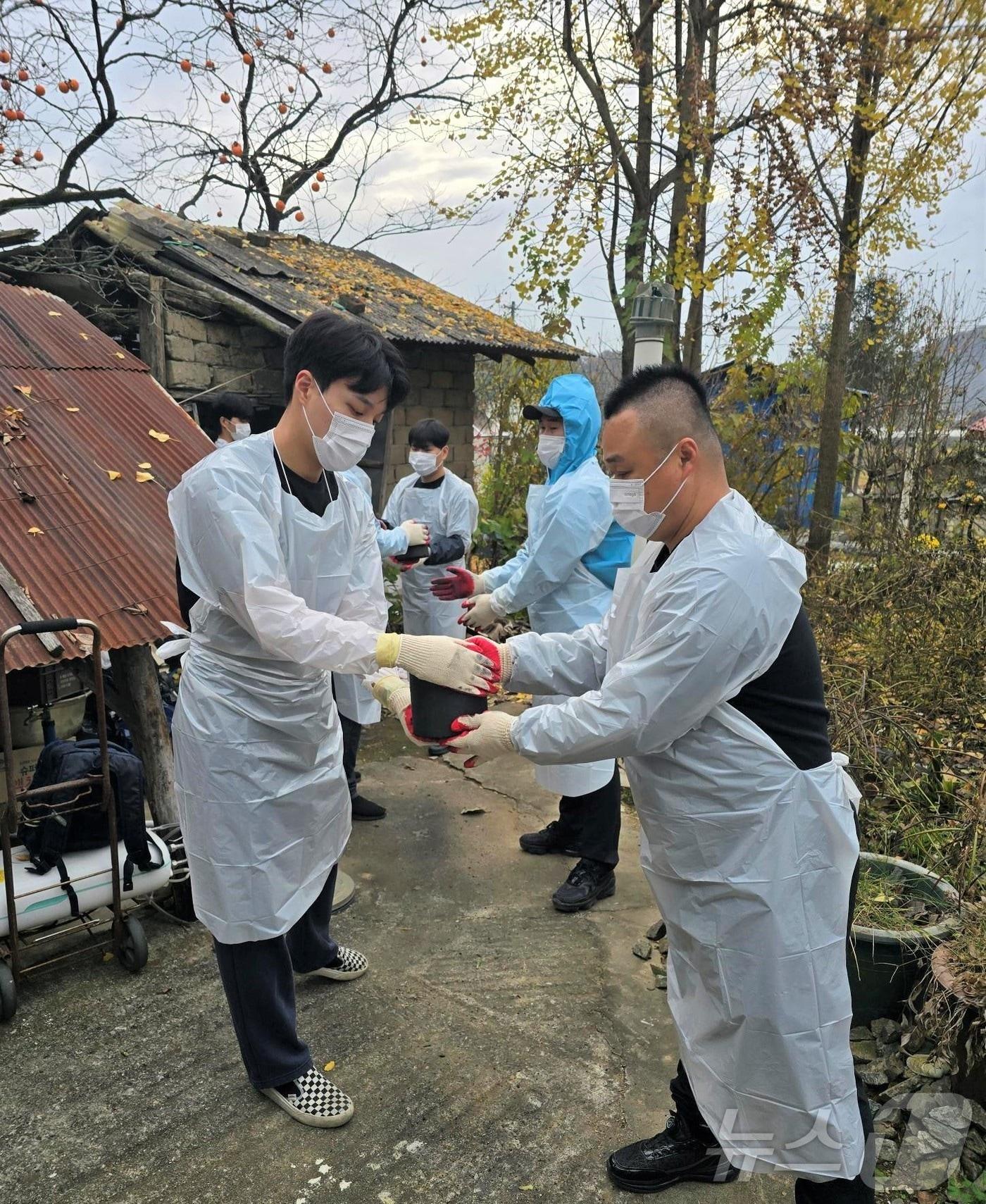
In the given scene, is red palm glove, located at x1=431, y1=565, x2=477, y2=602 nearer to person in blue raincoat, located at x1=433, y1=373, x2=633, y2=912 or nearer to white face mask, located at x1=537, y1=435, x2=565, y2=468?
person in blue raincoat, located at x1=433, y1=373, x2=633, y2=912

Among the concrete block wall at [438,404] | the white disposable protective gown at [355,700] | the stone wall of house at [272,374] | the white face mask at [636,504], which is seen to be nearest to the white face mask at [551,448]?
the white disposable protective gown at [355,700]

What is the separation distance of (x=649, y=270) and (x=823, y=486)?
2588mm

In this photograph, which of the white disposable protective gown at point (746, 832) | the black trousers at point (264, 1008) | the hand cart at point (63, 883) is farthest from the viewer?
the hand cart at point (63, 883)

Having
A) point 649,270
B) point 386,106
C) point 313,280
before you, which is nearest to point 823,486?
point 649,270

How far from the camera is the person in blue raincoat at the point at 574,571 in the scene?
3523mm

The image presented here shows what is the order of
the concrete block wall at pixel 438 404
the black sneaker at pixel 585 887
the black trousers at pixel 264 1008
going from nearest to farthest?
1. the black trousers at pixel 264 1008
2. the black sneaker at pixel 585 887
3. the concrete block wall at pixel 438 404

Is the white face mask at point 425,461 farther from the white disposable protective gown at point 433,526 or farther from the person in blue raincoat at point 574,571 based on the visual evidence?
the person in blue raincoat at point 574,571

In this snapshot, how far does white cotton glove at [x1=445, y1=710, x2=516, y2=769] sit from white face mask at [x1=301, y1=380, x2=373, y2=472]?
2.48 ft

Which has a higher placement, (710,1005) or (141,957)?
(710,1005)

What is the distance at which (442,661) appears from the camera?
2096mm

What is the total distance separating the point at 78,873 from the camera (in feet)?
9.54

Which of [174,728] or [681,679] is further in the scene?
[174,728]

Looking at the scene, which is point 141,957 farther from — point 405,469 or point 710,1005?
point 405,469

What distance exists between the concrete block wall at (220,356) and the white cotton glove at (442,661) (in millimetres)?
4600
